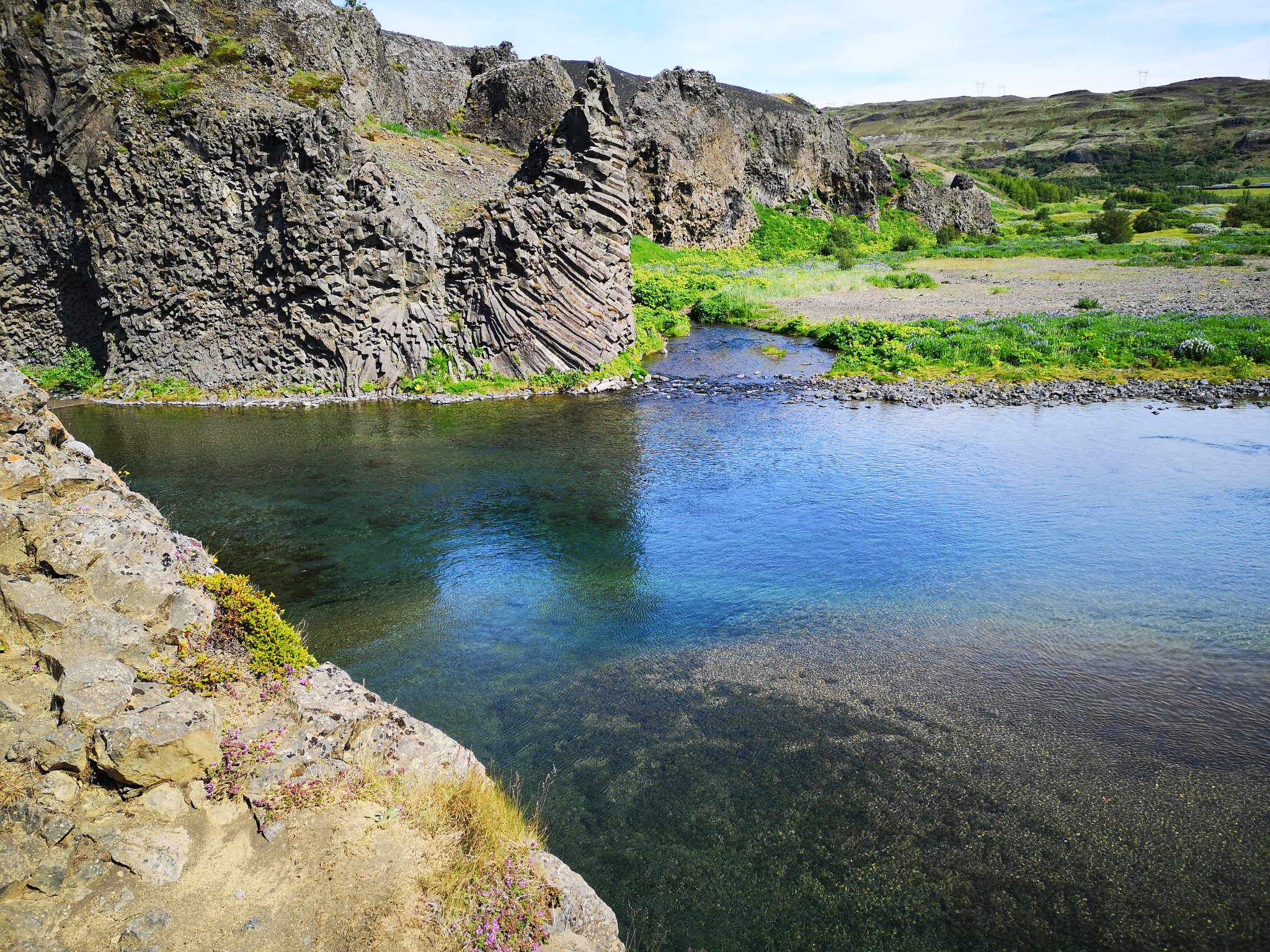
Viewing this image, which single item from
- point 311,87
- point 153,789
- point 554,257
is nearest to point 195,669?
point 153,789

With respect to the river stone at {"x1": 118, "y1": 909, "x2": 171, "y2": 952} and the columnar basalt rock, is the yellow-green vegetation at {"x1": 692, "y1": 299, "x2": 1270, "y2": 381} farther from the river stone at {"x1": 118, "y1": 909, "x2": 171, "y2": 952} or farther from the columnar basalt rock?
the river stone at {"x1": 118, "y1": 909, "x2": 171, "y2": 952}

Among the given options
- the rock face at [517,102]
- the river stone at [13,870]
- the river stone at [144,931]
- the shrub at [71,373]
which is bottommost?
the river stone at [144,931]

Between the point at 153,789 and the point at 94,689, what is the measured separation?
1.32 m

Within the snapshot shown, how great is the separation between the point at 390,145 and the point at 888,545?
143ft

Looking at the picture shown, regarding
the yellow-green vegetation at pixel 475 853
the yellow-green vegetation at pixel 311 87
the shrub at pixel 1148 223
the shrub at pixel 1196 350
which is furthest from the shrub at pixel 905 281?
the yellow-green vegetation at pixel 475 853

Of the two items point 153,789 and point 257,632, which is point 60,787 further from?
point 257,632

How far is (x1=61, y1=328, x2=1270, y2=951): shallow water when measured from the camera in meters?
8.98

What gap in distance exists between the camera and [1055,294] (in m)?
54.3

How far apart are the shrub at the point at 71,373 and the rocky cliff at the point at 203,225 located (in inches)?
27.1

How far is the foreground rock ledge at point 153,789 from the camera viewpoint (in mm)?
A: 6645

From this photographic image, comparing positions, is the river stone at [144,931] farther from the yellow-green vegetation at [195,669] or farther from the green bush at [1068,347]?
the green bush at [1068,347]

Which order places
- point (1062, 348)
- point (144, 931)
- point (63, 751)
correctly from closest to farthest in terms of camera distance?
point (144, 931) < point (63, 751) < point (1062, 348)

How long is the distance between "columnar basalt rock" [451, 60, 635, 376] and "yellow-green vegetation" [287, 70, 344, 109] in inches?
345

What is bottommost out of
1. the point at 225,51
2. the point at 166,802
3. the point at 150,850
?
the point at 150,850
